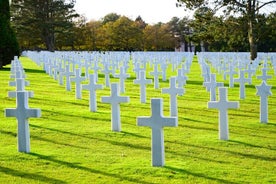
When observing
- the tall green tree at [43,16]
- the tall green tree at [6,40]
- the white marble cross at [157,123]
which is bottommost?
the white marble cross at [157,123]

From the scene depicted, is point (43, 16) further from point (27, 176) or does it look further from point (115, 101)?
point (27, 176)

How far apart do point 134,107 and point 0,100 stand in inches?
140

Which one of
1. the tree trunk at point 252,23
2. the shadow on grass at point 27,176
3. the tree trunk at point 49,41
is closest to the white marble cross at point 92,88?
the shadow on grass at point 27,176

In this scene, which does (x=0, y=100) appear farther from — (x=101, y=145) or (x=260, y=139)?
(x=260, y=139)

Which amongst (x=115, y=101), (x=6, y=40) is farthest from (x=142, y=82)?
(x=6, y=40)

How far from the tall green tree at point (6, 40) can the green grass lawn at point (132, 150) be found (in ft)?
53.2

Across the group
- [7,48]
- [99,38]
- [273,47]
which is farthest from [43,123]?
[99,38]

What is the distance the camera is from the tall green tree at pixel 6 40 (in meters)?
27.4

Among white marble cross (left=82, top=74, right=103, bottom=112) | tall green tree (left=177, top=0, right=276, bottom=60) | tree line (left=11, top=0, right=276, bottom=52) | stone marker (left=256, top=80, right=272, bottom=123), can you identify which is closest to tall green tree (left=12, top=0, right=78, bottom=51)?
tree line (left=11, top=0, right=276, bottom=52)

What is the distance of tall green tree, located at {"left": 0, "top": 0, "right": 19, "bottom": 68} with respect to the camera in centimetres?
2741

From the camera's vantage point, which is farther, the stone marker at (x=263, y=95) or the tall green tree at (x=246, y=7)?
the tall green tree at (x=246, y=7)

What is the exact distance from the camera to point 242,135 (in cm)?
895

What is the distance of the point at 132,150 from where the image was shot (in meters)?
7.75

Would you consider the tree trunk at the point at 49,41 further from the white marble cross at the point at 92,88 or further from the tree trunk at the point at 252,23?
the white marble cross at the point at 92,88
